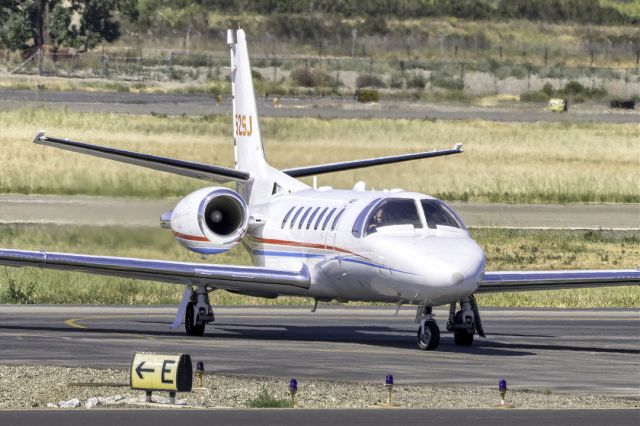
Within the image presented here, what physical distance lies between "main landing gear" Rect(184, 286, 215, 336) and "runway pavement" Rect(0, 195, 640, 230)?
963 cm

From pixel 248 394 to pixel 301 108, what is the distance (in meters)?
63.4

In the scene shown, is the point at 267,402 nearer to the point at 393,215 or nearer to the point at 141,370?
the point at 141,370

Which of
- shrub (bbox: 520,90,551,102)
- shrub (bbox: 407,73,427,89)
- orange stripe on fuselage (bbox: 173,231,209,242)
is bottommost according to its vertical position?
shrub (bbox: 520,90,551,102)

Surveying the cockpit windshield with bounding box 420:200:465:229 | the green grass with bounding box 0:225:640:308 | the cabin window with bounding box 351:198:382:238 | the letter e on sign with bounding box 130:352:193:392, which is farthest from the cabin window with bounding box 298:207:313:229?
the letter e on sign with bounding box 130:352:193:392

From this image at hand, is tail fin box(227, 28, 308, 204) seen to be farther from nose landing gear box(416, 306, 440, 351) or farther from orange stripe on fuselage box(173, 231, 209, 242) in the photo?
nose landing gear box(416, 306, 440, 351)

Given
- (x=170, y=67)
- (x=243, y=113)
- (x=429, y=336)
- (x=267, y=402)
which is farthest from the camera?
(x=170, y=67)

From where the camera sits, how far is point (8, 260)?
2403 centimetres

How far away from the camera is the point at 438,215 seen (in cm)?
2395

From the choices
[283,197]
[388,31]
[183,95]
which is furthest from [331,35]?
[283,197]

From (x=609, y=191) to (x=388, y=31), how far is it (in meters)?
69.3

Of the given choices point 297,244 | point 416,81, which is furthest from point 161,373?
point 416,81

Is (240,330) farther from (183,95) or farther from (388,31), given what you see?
(388,31)

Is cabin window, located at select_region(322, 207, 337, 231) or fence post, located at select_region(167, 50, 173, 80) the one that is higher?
cabin window, located at select_region(322, 207, 337, 231)

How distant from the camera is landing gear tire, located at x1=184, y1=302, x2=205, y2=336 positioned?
25.8 metres
